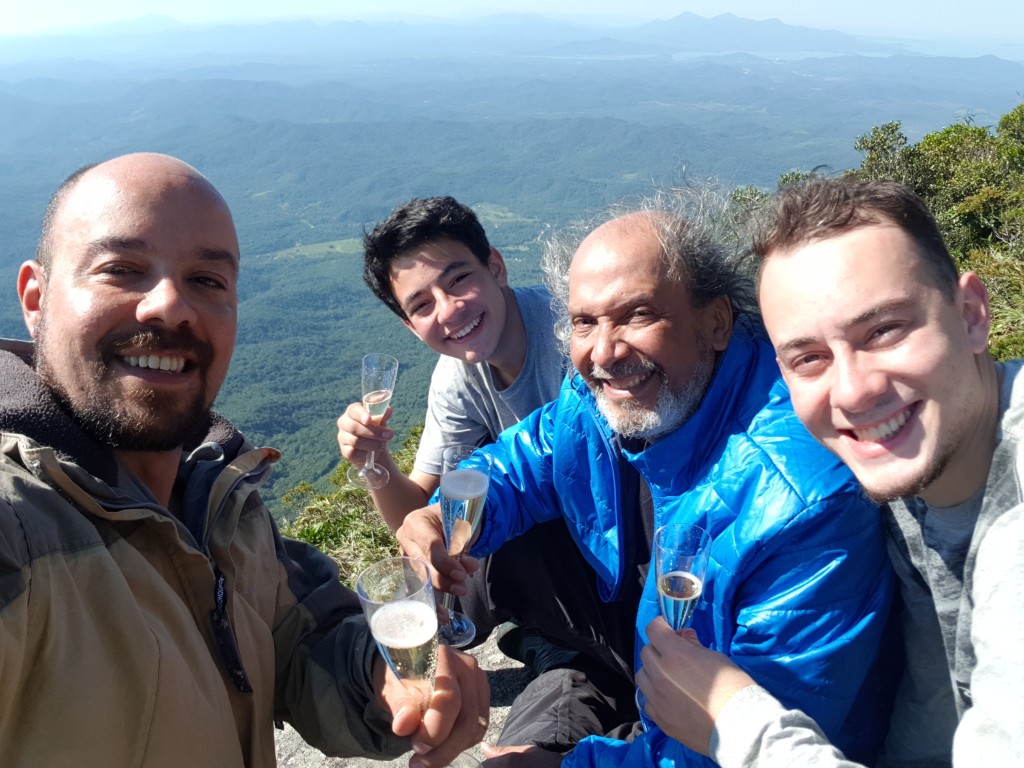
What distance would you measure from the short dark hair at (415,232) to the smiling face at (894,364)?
272 centimetres

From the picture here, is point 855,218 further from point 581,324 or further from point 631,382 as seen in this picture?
point 581,324

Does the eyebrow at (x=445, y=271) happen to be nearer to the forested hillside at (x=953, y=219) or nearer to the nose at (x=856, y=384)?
the forested hillside at (x=953, y=219)

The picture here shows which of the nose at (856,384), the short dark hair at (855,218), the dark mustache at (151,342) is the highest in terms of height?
the short dark hair at (855,218)

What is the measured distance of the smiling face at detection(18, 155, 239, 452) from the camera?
7.34 ft

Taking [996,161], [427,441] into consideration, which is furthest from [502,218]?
[427,441]

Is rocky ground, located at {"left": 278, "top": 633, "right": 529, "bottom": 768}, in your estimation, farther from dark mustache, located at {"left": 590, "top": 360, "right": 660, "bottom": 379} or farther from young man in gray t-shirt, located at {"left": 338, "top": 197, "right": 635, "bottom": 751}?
dark mustache, located at {"left": 590, "top": 360, "right": 660, "bottom": 379}

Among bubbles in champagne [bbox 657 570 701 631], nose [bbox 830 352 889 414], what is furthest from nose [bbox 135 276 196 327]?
nose [bbox 830 352 889 414]

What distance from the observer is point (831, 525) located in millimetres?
2104

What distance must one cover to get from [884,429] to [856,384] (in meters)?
0.14

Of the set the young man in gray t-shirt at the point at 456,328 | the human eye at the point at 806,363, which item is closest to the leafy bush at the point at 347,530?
the young man in gray t-shirt at the point at 456,328

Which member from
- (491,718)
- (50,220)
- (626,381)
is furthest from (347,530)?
(50,220)

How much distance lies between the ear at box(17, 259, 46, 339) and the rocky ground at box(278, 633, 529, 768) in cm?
222

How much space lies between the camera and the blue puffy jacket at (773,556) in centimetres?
211

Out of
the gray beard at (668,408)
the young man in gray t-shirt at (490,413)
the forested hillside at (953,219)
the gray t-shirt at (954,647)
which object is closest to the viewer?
the gray t-shirt at (954,647)
